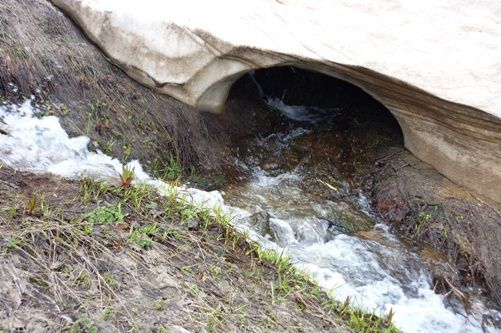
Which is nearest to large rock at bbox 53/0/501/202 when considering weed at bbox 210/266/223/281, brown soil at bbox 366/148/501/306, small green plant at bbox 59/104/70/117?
brown soil at bbox 366/148/501/306

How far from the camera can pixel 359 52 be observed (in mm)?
4961

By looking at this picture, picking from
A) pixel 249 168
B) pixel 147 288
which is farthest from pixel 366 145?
pixel 147 288

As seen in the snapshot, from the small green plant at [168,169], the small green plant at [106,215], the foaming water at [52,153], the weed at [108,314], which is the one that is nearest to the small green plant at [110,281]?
Answer: the weed at [108,314]

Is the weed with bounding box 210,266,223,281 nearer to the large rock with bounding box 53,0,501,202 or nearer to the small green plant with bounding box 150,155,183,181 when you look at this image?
the small green plant with bounding box 150,155,183,181

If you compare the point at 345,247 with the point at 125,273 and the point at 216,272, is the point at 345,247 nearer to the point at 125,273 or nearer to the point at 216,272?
the point at 216,272

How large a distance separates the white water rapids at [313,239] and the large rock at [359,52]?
3.89 ft

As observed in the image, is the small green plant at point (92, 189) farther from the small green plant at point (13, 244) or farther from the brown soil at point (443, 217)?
the brown soil at point (443, 217)

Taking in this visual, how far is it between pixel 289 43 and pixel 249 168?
154cm

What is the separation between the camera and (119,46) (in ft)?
18.7

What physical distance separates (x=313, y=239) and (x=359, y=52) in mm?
1935

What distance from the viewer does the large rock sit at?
15.6ft

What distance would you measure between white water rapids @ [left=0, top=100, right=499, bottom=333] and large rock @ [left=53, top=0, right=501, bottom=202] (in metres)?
1.19

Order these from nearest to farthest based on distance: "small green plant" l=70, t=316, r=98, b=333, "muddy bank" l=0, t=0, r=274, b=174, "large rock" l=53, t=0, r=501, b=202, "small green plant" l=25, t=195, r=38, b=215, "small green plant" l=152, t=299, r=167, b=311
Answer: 1. "small green plant" l=70, t=316, r=98, b=333
2. "small green plant" l=152, t=299, r=167, b=311
3. "small green plant" l=25, t=195, r=38, b=215
4. "large rock" l=53, t=0, r=501, b=202
5. "muddy bank" l=0, t=0, r=274, b=174

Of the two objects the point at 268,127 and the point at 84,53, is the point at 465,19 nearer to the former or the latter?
the point at 268,127
